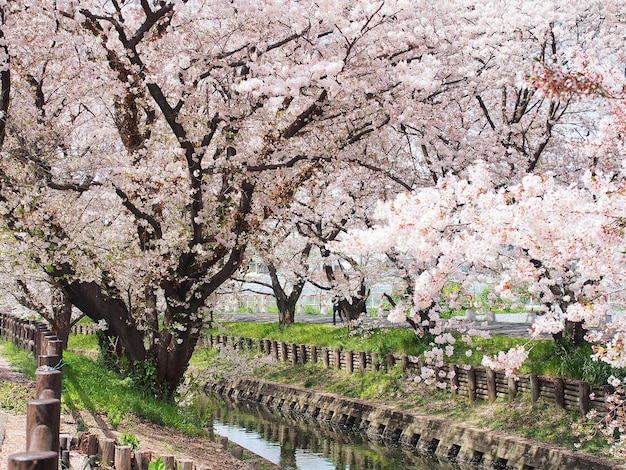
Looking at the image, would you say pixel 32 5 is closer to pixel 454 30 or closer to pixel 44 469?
pixel 454 30

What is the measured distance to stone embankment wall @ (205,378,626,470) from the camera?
14102 mm

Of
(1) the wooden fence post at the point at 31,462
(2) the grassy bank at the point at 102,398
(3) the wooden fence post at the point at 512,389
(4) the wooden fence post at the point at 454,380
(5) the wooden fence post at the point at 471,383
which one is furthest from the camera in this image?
(4) the wooden fence post at the point at 454,380

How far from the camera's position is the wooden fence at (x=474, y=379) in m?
14.6

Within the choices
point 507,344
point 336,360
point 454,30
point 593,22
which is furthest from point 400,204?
point 336,360

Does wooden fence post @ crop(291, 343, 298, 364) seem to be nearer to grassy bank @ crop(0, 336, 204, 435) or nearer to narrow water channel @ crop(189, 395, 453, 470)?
narrow water channel @ crop(189, 395, 453, 470)

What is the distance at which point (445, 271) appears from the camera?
7488 millimetres

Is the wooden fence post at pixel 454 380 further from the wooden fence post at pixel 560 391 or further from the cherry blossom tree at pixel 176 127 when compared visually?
the cherry blossom tree at pixel 176 127

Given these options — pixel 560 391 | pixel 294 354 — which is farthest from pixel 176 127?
pixel 294 354

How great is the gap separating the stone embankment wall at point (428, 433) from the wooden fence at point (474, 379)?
1131 mm

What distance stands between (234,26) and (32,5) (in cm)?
298

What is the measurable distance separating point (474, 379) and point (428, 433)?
5.57 ft

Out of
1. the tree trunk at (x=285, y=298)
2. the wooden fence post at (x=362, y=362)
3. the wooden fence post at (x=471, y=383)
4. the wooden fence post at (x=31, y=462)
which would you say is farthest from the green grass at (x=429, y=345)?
the wooden fence post at (x=31, y=462)

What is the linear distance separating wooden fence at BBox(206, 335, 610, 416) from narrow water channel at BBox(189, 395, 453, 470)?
2.17 m

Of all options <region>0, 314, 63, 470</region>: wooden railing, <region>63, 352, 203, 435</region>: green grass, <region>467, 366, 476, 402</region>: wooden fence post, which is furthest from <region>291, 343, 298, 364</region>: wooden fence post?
<region>0, 314, 63, 470</region>: wooden railing
